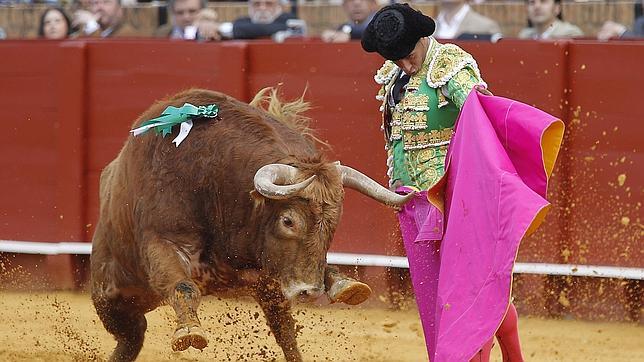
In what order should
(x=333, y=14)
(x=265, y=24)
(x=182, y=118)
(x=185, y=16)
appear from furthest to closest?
(x=333, y=14), (x=185, y=16), (x=265, y=24), (x=182, y=118)

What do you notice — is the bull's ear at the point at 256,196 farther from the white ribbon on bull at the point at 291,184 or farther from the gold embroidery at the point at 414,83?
the gold embroidery at the point at 414,83

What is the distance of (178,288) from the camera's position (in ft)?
13.9

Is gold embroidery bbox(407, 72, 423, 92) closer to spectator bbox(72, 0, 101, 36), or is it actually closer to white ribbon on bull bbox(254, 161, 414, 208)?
white ribbon on bull bbox(254, 161, 414, 208)

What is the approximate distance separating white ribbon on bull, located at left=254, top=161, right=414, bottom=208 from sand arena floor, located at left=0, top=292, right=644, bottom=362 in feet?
4.18

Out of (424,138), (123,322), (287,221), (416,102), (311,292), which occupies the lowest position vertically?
(123,322)

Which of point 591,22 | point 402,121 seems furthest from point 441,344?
point 591,22

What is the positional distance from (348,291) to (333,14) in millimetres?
5102

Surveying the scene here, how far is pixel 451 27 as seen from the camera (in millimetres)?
7195

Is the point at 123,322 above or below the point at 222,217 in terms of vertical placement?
below

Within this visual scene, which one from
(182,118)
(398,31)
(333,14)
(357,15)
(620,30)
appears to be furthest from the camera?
(333,14)

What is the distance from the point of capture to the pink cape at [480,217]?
145 inches

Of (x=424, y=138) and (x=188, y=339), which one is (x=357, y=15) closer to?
(x=424, y=138)

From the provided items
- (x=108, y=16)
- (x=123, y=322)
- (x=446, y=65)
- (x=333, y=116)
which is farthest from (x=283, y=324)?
(x=108, y=16)

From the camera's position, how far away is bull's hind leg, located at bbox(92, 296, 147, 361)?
492 centimetres
